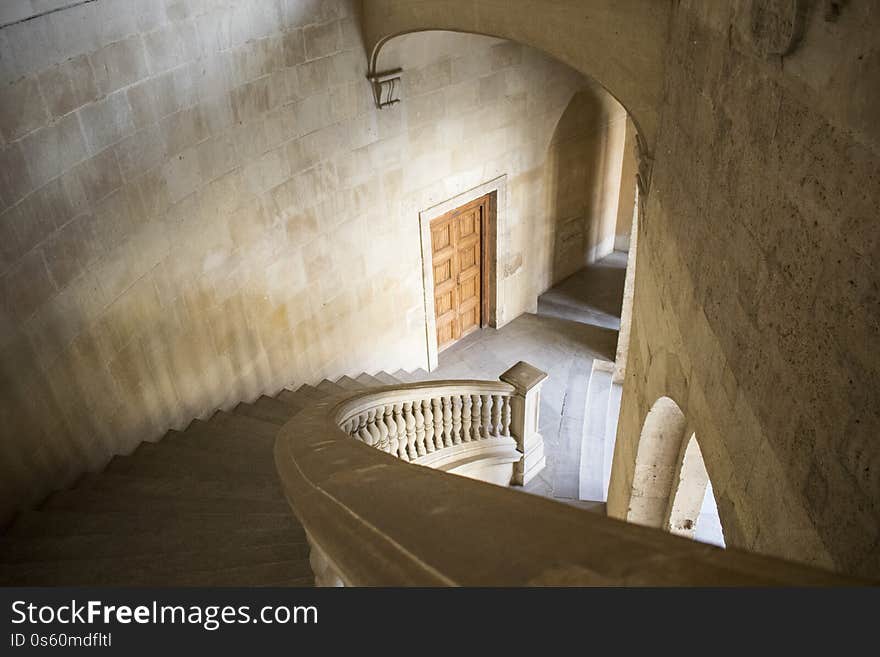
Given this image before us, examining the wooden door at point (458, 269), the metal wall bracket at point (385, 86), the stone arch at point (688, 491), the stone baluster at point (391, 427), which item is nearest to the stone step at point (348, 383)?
the stone baluster at point (391, 427)

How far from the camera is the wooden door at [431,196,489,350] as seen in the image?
9.40 meters

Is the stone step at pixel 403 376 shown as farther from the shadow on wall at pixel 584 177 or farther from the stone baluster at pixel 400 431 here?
the shadow on wall at pixel 584 177

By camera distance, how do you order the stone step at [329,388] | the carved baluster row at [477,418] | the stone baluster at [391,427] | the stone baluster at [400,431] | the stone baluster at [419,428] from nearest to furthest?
the stone baluster at [391,427]
the stone baluster at [400,431]
the stone baluster at [419,428]
the carved baluster row at [477,418]
the stone step at [329,388]

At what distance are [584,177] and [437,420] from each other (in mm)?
6180

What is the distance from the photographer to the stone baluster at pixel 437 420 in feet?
21.1

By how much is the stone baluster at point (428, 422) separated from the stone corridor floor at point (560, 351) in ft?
5.47

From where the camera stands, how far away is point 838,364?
2145mm

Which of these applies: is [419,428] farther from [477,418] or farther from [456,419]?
[477,418]

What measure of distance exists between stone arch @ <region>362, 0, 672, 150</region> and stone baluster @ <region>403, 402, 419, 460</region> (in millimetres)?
3006

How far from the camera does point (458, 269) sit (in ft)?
32.3

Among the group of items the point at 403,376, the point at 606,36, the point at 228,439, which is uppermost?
the point at 606,36

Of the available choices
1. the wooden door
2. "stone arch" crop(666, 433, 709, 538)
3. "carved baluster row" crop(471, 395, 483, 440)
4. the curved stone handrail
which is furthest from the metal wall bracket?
the curved stone handrail

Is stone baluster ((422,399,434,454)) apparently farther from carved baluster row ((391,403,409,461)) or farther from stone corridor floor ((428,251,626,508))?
stone corridor floor ((428,251,626,508))

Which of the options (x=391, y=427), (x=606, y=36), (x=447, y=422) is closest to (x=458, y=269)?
(x=447, y=422)
